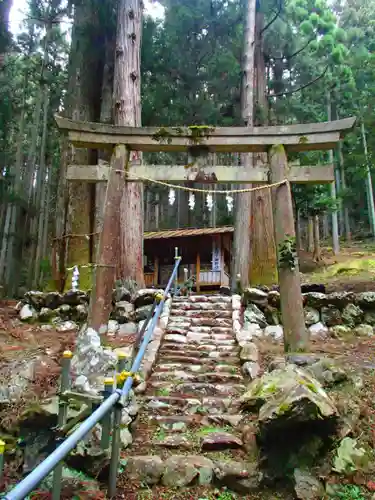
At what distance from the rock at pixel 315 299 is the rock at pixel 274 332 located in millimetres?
720

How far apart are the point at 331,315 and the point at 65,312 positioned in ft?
15.7

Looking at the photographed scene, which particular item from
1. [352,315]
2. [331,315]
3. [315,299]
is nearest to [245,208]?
[315,299]

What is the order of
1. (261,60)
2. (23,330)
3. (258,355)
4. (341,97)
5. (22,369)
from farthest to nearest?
(341,97), (261,60), (23,330), (258,355), (22,369)

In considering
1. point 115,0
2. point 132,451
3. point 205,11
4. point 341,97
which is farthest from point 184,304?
point 341,97

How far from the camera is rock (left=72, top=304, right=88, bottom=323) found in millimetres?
6887

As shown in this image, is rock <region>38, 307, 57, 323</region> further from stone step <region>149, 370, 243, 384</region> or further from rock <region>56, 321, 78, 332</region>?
stone step <region>149, 370, 243, 384</region>

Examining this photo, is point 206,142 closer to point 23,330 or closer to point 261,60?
point 23,330

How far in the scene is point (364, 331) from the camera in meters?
6.15

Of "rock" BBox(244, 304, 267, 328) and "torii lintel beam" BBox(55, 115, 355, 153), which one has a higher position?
"torii lintel beam" BBox(55, 115, 355, 153)

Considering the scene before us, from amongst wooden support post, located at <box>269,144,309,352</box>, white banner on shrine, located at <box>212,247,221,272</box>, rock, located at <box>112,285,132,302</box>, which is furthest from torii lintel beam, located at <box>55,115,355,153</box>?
white banner on shrine, located at <box>212,247,221,272</box>

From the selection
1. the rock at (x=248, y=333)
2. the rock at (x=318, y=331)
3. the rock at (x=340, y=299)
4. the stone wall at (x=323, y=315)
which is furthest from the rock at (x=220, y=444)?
the rock at (x=340, y=299)

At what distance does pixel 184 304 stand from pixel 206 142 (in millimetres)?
3133

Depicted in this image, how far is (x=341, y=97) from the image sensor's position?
1697cm

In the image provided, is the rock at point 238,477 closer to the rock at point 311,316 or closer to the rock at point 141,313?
the rock at point 141,313
